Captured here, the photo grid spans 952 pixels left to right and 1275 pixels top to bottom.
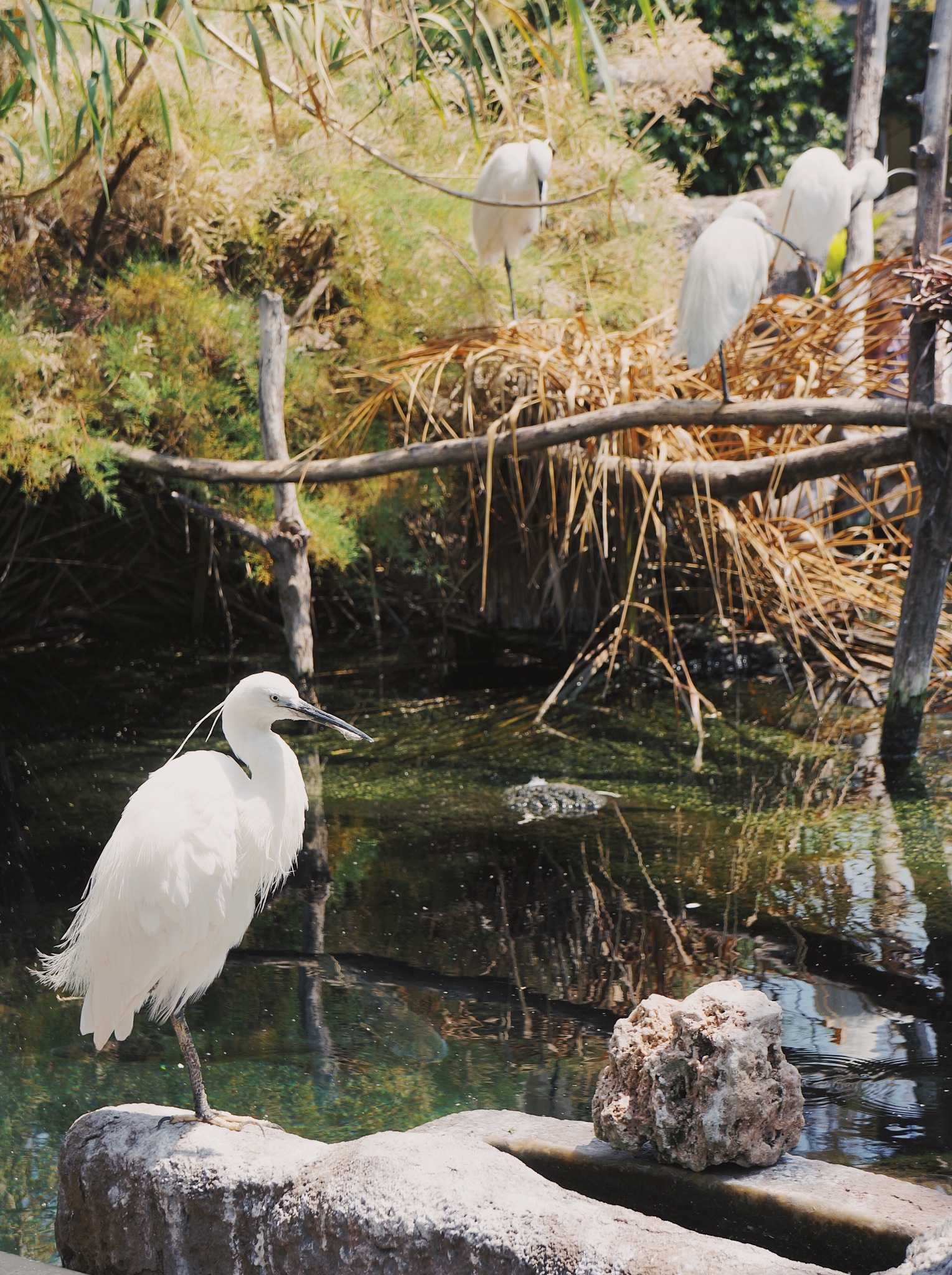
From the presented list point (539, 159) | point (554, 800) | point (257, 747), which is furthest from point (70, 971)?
point (539, 159)

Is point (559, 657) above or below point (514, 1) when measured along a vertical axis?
below

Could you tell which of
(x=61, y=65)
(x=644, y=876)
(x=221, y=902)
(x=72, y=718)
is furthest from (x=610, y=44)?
(x=221, y=902)

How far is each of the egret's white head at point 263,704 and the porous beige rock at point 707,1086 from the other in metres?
0.74

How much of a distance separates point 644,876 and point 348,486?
9.96 ft

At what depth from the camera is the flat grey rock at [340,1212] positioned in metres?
1.56

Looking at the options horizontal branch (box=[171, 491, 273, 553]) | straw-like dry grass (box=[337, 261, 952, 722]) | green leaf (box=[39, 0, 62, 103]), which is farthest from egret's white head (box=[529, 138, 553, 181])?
green leaf (box=[39, 0, 62, 103])

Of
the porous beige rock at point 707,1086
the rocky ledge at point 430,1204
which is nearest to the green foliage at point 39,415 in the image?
the rocky ledge at point 430,1204

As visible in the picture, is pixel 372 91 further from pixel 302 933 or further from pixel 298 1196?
pixel 298 1196

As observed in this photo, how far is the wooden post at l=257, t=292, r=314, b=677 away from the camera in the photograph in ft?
16.3

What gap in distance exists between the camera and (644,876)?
3514mm

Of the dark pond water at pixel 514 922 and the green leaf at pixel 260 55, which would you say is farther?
the green leaf at pixel 260 55

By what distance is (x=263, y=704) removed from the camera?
2.08 metres

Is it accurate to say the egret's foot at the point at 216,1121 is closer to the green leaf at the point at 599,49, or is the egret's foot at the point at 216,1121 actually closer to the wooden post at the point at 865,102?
the green leaf at the point at 599,49

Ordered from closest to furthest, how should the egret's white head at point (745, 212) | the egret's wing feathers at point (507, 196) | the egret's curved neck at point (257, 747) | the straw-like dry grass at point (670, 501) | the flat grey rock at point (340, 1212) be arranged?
1. the flat grey rock at point (340, 1212)
2. the egret's curved neck at point (257, 747)
3. the egret's white head at point (745, 212)
4. the straw-like dry grass at point (670, 501)
5. the egret's wing feathers at point (507, 196)
